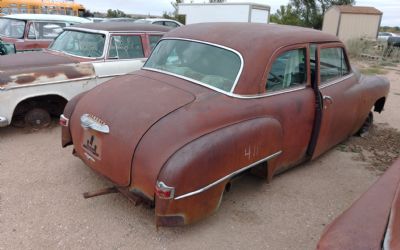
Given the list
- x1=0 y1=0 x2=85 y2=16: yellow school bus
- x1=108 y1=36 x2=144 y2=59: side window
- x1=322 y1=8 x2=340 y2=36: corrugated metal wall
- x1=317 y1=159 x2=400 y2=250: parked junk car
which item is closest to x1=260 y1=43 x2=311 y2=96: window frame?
x1=317 y1=159 x2=400 y2=250: parked junk car

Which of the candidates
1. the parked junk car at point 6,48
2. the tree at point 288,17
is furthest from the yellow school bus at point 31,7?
the tree at point 288,17

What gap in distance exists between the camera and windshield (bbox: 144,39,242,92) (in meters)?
3.27

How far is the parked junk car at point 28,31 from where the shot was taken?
782 centimetres

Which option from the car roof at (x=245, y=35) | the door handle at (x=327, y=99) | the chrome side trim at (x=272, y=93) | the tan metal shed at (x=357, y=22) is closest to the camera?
the chrome side trim at (x=272, y=93)

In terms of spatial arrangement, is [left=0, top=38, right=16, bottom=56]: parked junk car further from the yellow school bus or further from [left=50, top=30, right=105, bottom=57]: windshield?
the yellow school bus

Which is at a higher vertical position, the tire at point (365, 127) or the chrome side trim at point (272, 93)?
the chrome side trim at point (272, 93)

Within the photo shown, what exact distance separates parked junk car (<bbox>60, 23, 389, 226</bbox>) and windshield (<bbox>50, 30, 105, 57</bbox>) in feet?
6.50

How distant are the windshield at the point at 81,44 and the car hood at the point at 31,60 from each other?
0.88 feet

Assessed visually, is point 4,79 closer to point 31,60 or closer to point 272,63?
point 31,60

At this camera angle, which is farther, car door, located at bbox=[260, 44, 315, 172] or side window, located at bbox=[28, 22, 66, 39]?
side window, located at bbox=[28, 22, 66, 39]

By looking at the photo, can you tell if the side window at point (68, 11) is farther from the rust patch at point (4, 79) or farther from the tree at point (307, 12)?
the tree at point (307, 12)

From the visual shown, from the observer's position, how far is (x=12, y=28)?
26.6 ft

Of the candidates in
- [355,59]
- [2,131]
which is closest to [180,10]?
[355,59]

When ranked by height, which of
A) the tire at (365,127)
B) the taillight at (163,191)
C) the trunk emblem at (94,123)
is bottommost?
the tire at (365,127)
